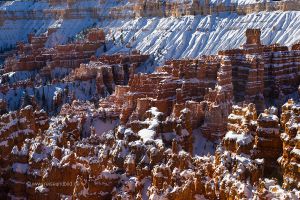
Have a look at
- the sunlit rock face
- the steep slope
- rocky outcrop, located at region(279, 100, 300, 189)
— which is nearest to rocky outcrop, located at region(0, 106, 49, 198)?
the sunlit rock face

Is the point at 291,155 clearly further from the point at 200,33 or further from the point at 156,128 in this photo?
the point at 200,33

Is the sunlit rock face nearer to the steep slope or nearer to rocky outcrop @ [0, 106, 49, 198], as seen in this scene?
rocky outcrop @ [0, 106, 49, 198]

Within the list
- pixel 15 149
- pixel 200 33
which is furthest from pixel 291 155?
pixel 200 33

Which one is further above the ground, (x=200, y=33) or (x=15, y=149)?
(x=15, y=149)

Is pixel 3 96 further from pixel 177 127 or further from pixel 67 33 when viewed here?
pixel 67 33

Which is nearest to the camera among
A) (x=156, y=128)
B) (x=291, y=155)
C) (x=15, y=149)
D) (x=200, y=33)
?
(x=291, y=155)

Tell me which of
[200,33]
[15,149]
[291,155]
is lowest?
[200,33]

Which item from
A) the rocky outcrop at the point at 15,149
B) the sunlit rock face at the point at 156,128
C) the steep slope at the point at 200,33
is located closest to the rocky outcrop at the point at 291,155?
the sunlit rock face at the point at 156,128

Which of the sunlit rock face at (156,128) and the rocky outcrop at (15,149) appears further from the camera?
the rocky outcrop at (15,149)

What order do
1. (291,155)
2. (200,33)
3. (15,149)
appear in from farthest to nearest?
1. (200,33)
2. (15,149)
3. (291,155)

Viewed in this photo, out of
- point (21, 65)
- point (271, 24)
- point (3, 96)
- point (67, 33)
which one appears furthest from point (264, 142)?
point (67, 33)

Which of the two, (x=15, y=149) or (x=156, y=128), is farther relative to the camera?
(x=156, y=128)

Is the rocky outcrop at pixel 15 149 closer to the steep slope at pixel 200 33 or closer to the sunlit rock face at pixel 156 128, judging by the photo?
the sunlit rock face at pixel 156 128
